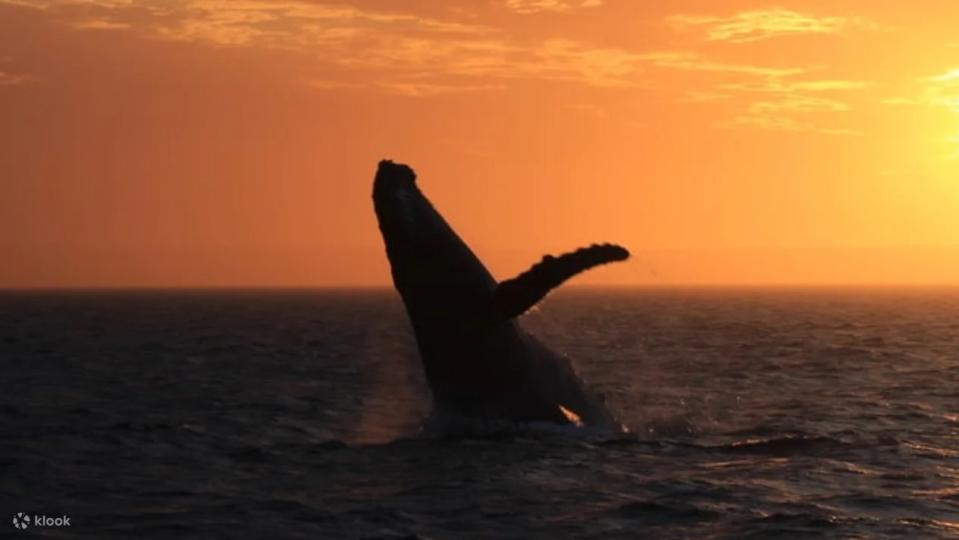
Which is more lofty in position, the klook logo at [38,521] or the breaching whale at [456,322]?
the breaching whale at [456,322]

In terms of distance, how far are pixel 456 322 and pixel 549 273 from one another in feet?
6.18

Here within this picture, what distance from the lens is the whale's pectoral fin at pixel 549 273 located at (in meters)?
14.3

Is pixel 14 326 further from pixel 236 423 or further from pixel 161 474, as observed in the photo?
pixel 161 474

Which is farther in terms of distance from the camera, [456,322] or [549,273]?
[456,322]

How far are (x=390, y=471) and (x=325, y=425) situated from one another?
5840 millimetres

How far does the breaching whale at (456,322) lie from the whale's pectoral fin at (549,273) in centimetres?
45

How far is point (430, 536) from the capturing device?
42.4 feet

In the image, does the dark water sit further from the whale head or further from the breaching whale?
the whale head

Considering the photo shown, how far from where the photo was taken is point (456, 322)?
15961mm

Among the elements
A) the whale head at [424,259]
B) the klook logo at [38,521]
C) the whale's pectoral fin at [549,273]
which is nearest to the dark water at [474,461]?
the klook logo at [38,521]

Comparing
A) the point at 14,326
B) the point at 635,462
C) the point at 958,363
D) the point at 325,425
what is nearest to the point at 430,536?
the point at 635,462

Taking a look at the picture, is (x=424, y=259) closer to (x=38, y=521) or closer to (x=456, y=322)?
(x=456, y=322)

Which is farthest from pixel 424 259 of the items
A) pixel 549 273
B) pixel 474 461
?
pixel 474 461

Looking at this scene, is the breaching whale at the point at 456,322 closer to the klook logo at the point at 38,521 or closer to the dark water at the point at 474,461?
the dark water at the point at 474,461
